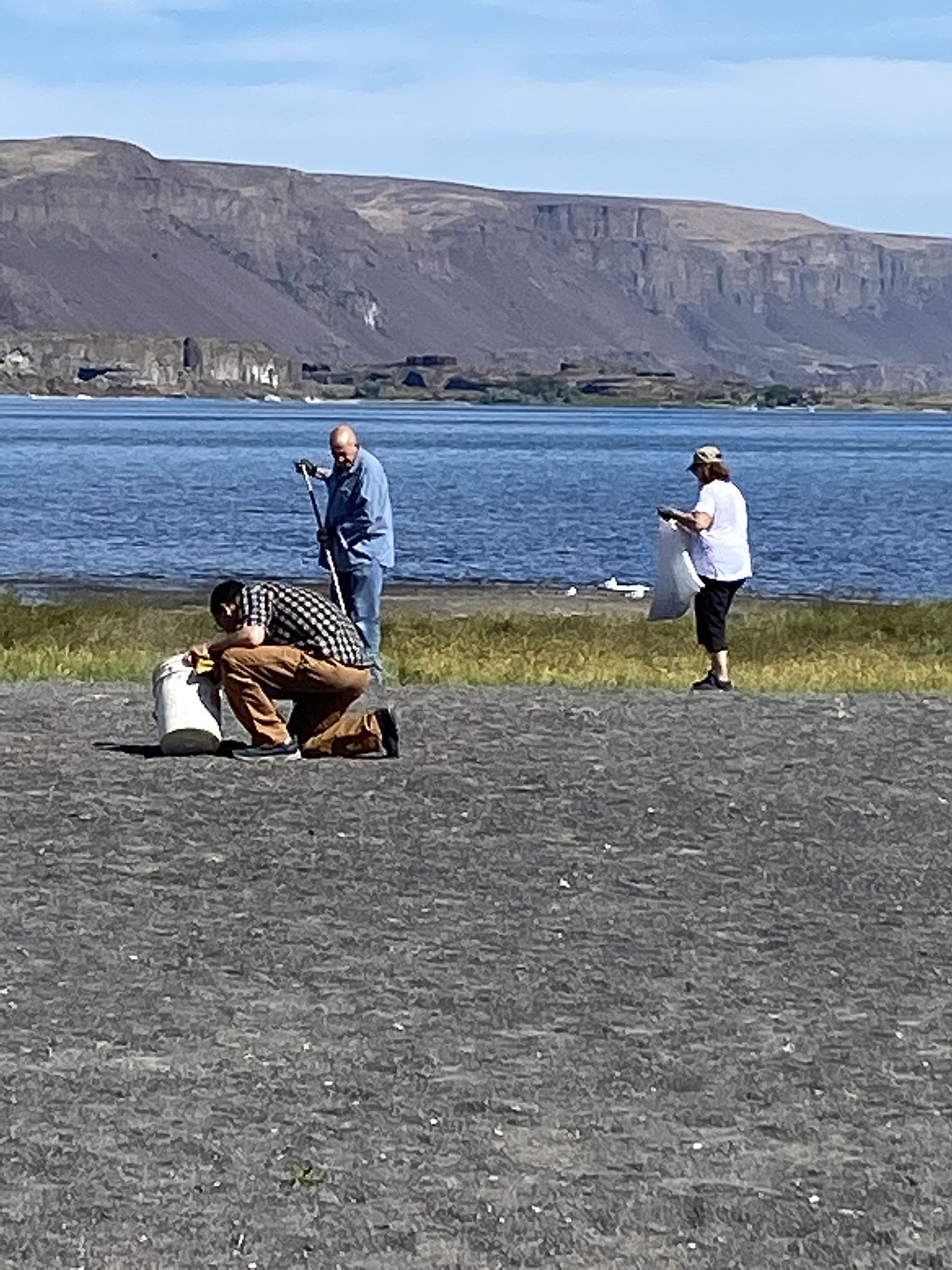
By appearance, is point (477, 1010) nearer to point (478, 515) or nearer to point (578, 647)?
point (578, 647)

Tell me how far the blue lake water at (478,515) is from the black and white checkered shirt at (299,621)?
2934 cm

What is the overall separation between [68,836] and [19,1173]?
5.54 m

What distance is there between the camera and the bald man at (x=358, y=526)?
17.9 metres

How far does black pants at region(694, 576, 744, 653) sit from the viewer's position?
18.3 meters

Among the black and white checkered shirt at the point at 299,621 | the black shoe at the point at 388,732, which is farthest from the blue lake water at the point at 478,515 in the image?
the black and white checkered shirt at the point at 299,621

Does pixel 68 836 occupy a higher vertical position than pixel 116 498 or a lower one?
higher

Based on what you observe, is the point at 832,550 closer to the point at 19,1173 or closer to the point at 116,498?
the point at 116,498

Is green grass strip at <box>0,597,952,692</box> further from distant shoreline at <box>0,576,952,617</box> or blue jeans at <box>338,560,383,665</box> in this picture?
distant shoreline at <box>0,576,952,617</box>

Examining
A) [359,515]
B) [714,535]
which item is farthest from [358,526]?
[714,535]

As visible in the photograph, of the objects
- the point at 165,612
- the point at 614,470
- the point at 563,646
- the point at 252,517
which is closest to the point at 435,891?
the point at 563,646

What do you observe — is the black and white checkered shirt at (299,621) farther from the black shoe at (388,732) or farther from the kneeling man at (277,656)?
the black shoe at (388,732)

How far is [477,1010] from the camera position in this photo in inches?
343

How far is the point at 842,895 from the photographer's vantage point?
1101 centimetres

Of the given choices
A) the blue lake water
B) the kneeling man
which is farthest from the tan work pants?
the blue lake water
